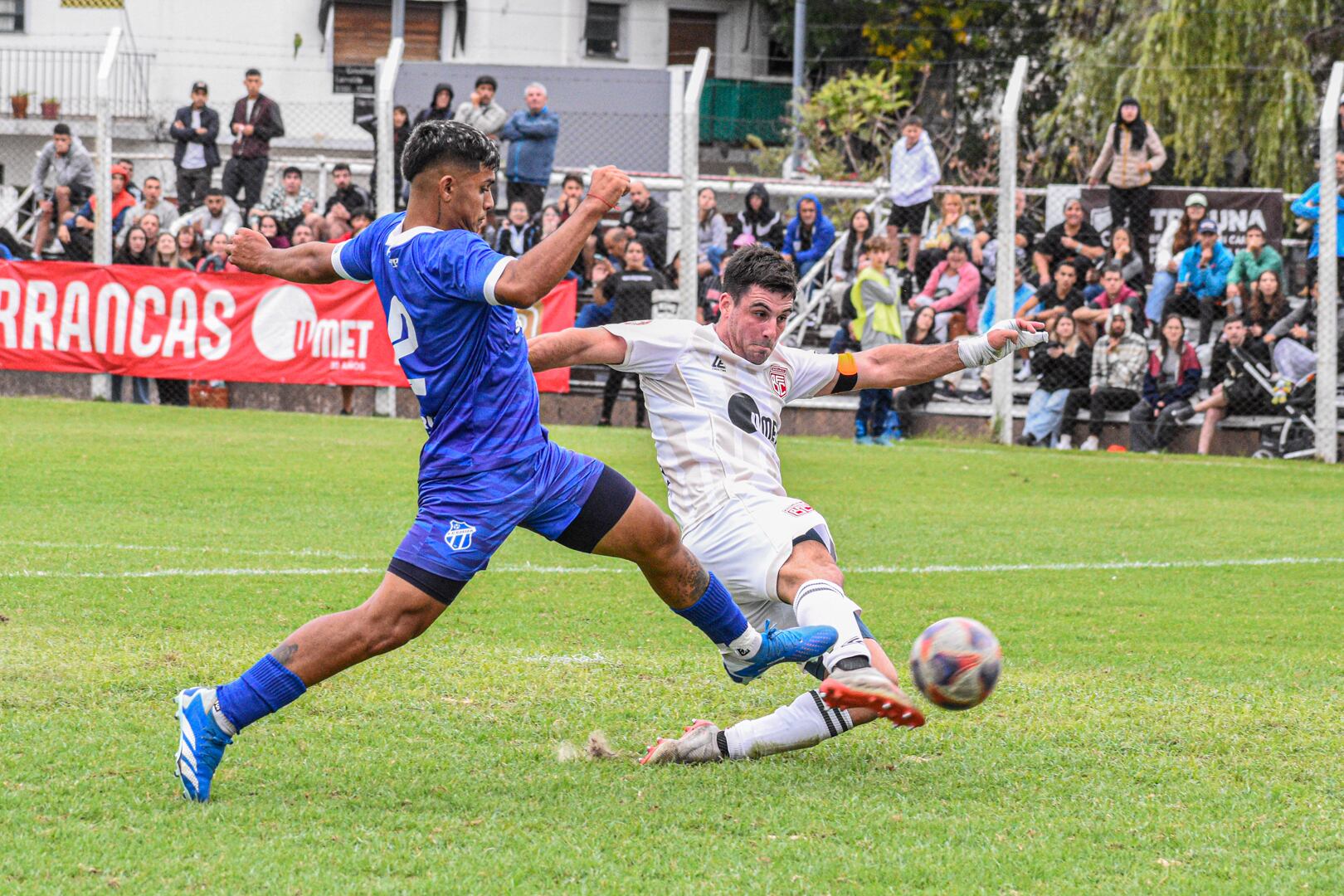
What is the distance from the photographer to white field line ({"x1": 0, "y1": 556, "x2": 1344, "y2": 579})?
8.16 m

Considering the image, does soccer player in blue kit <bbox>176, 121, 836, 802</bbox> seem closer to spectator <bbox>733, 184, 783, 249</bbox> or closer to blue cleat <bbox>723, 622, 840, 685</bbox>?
blue cleat <bbox>723, 622, 840, 685</bbox>

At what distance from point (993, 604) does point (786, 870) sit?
4.56 meters

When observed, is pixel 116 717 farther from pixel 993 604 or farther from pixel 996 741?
pixel 993 604

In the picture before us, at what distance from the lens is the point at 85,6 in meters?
36.0

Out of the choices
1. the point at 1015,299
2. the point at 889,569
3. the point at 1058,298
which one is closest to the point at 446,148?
the point at 889,569

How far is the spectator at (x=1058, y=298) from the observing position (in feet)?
55.8

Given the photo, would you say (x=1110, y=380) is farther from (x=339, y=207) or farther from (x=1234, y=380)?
(x=339, y=207)

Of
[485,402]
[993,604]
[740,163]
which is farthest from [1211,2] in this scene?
[485,402]

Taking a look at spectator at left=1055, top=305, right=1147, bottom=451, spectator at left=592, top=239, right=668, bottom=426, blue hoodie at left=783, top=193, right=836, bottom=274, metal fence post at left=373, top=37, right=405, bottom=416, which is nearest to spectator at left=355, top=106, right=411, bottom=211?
metal fence post at left=373, top=37, right=405, bottom=416

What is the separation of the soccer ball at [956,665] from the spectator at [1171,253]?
13.2 metres

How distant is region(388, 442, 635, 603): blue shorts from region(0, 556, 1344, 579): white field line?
12.7 ft

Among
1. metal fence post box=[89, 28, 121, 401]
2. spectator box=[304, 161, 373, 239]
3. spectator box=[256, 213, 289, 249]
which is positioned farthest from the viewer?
spectator box=[304, 161, 373, 239]

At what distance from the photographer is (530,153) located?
18641 mm

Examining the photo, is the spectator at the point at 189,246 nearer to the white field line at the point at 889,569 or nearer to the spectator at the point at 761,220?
the spectator at the point at 761,220
